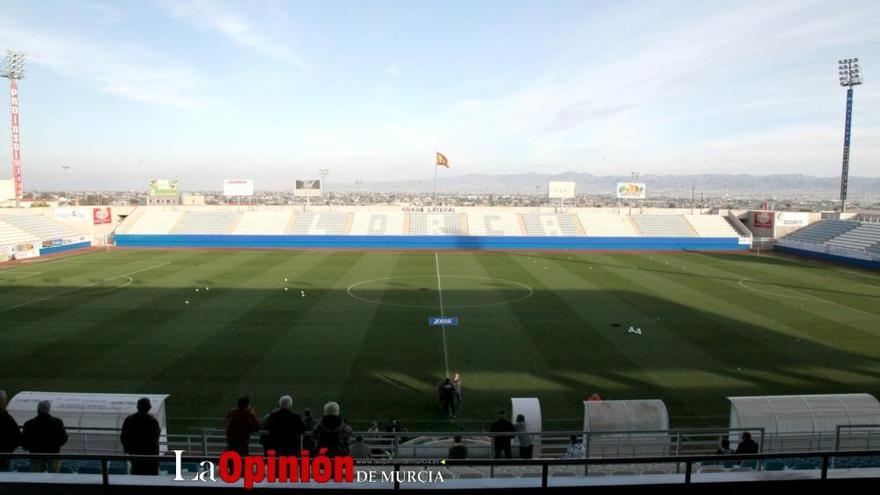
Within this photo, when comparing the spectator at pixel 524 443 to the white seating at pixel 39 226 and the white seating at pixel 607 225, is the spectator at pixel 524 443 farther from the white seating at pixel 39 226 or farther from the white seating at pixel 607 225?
the white seating at pixel 39 226

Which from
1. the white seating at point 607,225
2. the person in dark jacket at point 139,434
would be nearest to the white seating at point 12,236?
the person in dark jacket at point 139,434

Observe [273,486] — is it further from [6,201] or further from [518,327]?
[6,201]

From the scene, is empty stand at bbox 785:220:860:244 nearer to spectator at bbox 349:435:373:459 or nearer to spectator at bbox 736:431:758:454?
spectator at bbox 736:431:758:454

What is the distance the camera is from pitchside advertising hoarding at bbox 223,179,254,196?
206 ft

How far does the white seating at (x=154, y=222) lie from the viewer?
54188 mm

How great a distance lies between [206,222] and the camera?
57.0 meters

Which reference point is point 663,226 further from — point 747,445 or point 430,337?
point 747,445

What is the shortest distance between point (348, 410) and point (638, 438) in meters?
6.81

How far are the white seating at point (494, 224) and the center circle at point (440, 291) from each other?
2239cm

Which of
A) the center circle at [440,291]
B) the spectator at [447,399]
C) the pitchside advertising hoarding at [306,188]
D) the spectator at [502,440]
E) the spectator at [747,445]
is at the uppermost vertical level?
the pitchside advertising hoarding at [306,188]

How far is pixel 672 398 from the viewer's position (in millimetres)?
14531

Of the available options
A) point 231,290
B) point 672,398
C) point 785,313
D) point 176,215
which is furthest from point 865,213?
point 176,215

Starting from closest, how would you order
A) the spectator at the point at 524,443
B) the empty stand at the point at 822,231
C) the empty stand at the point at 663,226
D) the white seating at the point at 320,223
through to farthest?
the spectator at the point at 524,443 → the empty stand at the point at 822,231 → the empty stand at the point at 663,226 → the white seating at the point at 320,223

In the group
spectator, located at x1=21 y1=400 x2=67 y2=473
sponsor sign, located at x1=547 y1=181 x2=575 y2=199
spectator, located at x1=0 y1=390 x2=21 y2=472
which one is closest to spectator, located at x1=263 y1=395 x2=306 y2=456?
spectator, located at x1=21 y1=400 x2=67 y2=473
